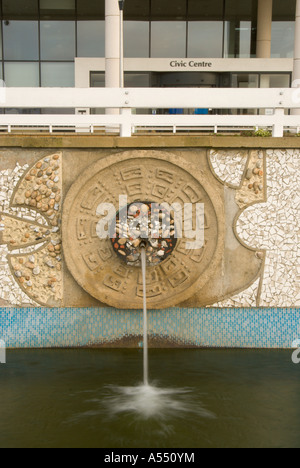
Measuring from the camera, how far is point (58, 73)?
24484 mm

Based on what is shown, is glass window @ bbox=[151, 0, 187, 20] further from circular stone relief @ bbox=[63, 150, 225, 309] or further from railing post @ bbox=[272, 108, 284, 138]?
circular stone relief @ bbox=[63, 150, 225, 309]

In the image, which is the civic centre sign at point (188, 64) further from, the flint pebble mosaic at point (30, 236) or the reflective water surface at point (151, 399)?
the reflective water surface at point (151, 399)

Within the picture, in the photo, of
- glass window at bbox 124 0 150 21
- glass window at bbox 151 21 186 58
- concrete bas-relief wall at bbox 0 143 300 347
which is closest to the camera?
concrete bas-relief wall at bbox 0 143 300 347

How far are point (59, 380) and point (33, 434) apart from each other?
153 cm

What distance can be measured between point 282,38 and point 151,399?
21.2 meters

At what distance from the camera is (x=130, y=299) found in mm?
8336

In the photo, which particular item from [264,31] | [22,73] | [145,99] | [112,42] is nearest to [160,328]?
[145,99]

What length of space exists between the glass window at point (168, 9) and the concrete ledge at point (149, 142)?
17.5 m

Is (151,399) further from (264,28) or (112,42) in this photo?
(264,28)

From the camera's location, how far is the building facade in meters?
23.7

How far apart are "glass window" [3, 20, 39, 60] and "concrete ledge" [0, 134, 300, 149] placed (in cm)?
1750

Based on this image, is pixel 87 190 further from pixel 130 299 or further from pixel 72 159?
pixel 130 299

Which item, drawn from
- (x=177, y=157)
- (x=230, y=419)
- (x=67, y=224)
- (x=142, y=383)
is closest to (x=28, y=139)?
(x=67, y=224)

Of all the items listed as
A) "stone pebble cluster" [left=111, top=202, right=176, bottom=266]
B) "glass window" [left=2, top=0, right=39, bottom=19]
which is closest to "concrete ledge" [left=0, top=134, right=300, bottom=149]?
"stone pebble cluster" [left=111, top=202, right=176, bottom=266]
